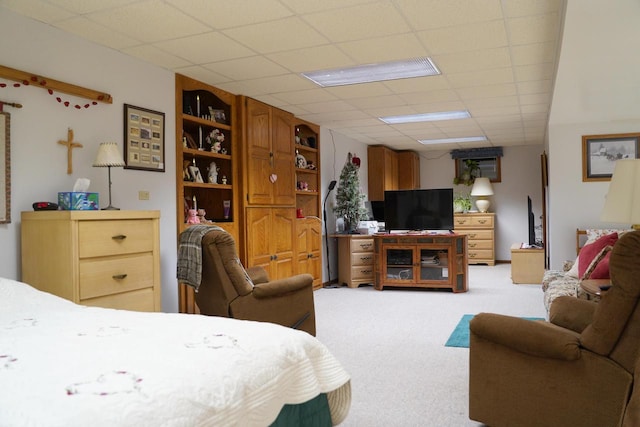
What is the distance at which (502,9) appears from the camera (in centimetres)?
328

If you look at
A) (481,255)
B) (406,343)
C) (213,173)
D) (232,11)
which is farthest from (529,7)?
(481,255)

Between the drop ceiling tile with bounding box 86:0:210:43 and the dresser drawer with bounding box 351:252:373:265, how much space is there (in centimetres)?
438

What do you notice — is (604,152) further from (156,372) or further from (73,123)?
(156,372)

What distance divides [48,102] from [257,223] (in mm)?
2656

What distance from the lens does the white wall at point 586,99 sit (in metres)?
3.18

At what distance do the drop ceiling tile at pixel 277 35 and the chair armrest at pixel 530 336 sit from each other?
2285mm

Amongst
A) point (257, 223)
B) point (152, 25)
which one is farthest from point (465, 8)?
point (257, 223)

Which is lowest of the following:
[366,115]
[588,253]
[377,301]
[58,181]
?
[377,301]

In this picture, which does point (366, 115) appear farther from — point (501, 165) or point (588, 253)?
point (501, 165)

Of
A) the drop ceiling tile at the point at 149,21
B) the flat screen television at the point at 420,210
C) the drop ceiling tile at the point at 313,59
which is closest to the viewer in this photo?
the drop ceiling tile at the point at 149,21

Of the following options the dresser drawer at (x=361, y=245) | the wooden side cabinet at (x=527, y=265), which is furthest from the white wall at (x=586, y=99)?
the dresser drawer at (x=361, y=245)

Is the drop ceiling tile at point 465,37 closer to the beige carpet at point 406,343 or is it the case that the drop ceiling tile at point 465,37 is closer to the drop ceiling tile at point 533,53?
the drop ceiling tile at point 533,53

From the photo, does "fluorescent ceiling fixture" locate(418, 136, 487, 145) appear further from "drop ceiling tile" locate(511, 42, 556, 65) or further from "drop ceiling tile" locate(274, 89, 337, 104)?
"drop ceiling tile" locate(511, 42, 556, 65)

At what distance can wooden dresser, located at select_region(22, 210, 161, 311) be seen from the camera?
2965mm
